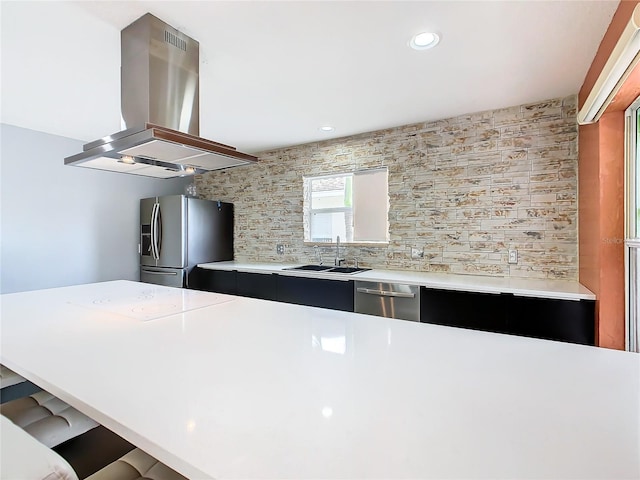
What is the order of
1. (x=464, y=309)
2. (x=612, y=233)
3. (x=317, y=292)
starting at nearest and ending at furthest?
1. (x=612, y=233)
2. (x=464, y=309)
3. (x=317, y=292)

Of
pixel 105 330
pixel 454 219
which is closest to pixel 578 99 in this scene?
pixel 454 219

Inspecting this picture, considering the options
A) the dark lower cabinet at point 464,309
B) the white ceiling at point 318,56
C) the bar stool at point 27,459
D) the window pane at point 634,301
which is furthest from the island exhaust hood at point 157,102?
the window pane at point 634,301

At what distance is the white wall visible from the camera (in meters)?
3.13

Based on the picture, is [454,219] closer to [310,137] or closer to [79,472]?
[310,137]

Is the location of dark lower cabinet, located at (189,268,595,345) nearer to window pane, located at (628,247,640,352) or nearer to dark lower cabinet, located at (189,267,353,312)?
dark lower cabinet, located at (189,267,353,312)

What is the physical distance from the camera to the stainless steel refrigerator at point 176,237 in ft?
12.7

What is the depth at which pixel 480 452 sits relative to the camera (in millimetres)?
576

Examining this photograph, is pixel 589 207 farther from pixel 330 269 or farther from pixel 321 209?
pixel 321 209

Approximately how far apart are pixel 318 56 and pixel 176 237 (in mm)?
2794

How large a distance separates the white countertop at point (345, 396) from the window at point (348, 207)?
2128 mm

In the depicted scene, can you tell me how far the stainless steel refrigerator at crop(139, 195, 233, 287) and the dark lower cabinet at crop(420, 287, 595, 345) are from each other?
108 inches

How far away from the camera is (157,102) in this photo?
164 cm

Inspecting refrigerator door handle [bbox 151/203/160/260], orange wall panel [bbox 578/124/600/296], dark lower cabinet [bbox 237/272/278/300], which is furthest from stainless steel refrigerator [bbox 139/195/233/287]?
orange wall panel [bbox 578/124/600/296]

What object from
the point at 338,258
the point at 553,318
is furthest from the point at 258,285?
the point at 553,318
